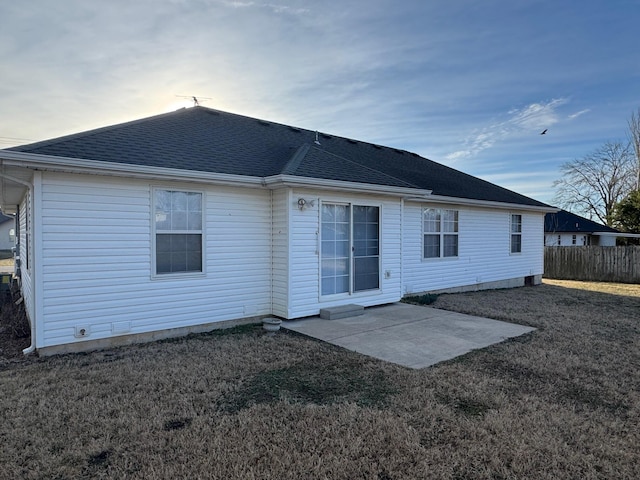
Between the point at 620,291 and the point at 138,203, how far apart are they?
1511 cm

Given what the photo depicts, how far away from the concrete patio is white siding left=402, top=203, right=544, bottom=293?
2.23 meters

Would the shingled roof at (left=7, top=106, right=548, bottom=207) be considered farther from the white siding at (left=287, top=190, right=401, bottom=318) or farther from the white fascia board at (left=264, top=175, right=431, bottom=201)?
the white siding at (left=287, top=190, right=401, bottom=318)

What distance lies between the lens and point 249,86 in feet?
34.4

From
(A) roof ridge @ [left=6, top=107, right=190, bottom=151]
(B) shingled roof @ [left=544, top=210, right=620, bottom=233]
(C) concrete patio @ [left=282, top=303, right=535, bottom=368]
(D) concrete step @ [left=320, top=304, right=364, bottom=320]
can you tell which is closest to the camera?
(A) roof ridge @ [left=6, top=107, right=190, bottom=151]

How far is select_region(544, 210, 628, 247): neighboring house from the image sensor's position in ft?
87.4

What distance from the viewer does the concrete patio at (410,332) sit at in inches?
216

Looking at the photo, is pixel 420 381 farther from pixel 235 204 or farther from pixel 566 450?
pixel 235 204

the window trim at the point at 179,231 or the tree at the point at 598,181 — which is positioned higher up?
the tree at the point at 598,181

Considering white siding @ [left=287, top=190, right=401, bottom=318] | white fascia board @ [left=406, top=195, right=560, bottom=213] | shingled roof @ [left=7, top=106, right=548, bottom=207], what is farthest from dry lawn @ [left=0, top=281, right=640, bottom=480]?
white fascia board @ [left=406, top=195, right=560, bottom=213]

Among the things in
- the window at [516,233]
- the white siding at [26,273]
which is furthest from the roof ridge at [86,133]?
the window at [516,233]

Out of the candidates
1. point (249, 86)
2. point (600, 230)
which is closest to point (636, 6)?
point (249, 86)

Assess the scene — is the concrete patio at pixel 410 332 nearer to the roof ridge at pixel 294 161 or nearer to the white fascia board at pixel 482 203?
the roof ridge at pixel 294 161

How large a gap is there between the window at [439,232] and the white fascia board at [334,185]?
2.10 metres

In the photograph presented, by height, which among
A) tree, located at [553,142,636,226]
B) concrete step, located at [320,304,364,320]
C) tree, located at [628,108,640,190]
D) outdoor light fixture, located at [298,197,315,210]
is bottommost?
concrete step, located at [320,304,364,320]
